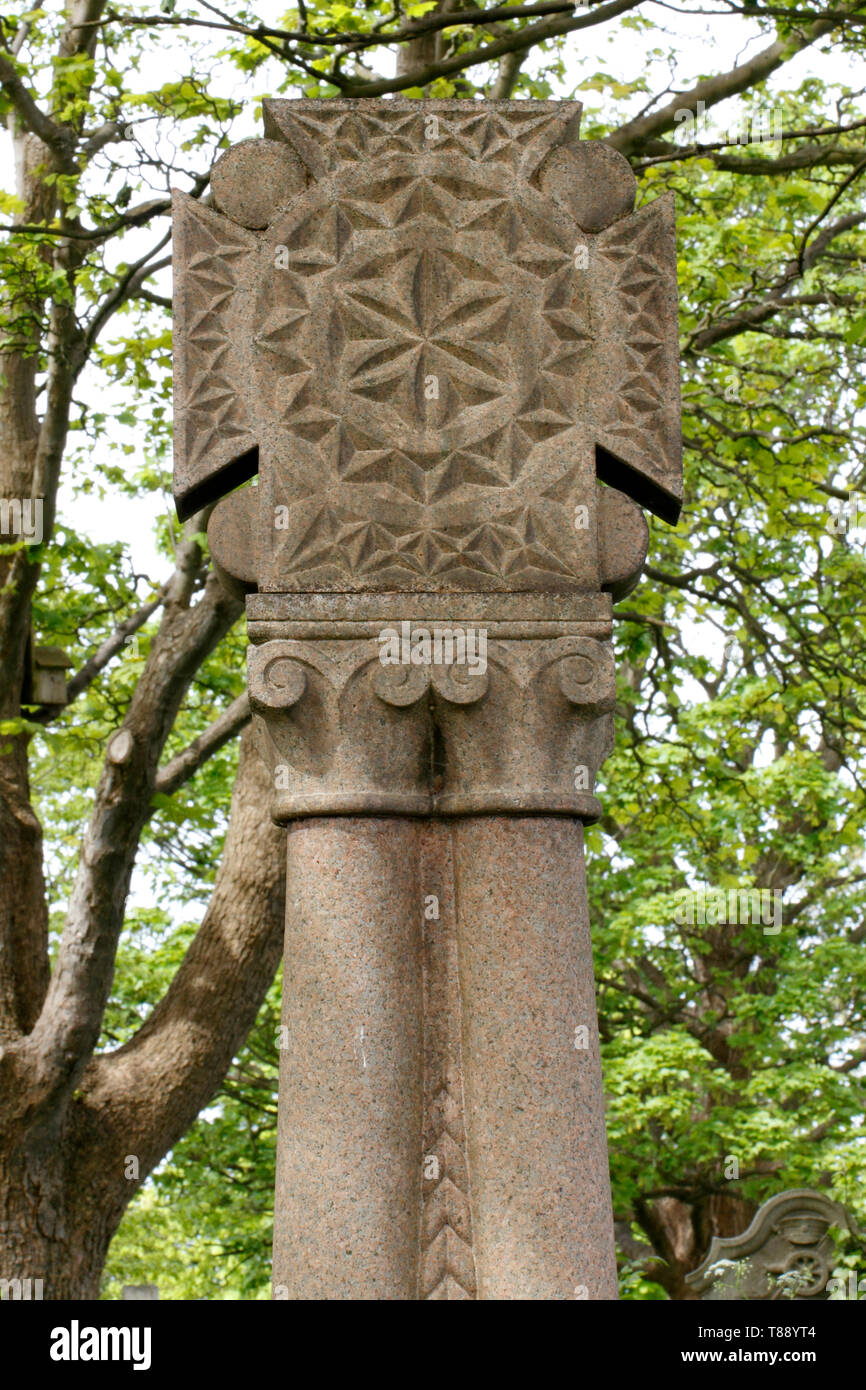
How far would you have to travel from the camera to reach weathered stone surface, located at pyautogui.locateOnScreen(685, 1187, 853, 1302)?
10680mm

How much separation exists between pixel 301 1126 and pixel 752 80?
6305mm

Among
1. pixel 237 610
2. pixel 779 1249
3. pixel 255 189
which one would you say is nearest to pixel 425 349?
pixel 255 189

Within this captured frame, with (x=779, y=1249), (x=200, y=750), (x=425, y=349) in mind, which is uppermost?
(x=200, y=750)

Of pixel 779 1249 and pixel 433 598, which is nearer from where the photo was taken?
pixel 433 598

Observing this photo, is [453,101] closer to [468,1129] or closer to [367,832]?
[367,832]

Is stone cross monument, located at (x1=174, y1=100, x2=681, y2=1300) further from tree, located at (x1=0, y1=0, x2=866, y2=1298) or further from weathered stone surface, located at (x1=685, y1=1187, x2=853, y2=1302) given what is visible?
weathered stone surface, located at (x1=685, y1=1187, x2=853, y2=1302)

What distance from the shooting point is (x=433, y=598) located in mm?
3453

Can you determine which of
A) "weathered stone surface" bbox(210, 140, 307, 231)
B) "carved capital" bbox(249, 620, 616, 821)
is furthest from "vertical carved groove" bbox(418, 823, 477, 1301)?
"weathered stone surface" bbox(210, 140, 307, 231)

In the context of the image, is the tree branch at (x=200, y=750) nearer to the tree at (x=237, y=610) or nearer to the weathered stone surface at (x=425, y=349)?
the tree at (x=237, y=610)

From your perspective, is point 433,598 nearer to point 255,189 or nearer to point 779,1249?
point 255,189

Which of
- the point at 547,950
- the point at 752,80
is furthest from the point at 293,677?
the point at 752,80

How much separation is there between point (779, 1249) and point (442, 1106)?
332 inches

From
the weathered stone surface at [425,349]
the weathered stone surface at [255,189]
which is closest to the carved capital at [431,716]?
the weathered stone surface at [425,349]

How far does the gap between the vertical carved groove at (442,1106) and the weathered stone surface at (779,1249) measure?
8206mm
